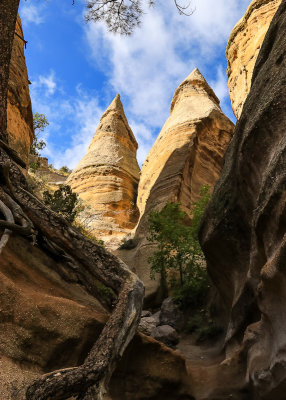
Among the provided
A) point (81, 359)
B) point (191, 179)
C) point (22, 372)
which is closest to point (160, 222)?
point (191, 179)

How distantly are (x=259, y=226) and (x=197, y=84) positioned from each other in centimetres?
2706

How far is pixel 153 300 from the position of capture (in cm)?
1522

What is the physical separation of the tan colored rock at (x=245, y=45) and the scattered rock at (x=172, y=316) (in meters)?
12.1

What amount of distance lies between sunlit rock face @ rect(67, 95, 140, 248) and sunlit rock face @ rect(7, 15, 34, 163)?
1017cm

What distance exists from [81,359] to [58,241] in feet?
6.15

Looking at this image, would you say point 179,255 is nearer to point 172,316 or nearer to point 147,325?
point 172,316

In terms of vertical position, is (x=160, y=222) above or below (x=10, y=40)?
above

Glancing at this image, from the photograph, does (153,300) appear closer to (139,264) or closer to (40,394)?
(139,264)

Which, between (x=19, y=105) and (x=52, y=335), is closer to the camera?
(x=52, y=335)

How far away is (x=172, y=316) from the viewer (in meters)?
12.7

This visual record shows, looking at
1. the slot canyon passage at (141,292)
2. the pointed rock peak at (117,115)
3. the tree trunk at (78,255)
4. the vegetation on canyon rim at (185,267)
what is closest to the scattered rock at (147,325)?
the slot canyon passage at (141,292)

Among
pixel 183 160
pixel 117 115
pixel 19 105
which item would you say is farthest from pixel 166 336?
pixel 117 115

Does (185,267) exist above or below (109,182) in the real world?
below

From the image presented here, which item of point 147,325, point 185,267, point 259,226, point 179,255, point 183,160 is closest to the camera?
point 259,226
